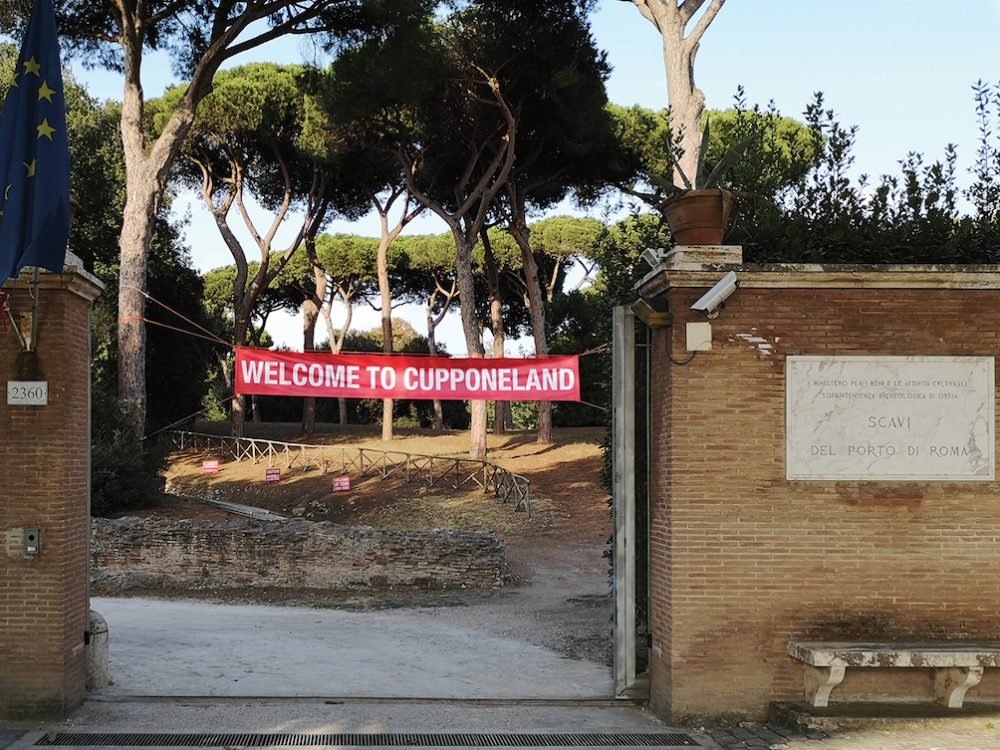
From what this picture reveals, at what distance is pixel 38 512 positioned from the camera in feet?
21.9

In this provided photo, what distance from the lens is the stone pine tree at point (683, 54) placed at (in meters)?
14.1

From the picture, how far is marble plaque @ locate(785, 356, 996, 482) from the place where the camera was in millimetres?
6742

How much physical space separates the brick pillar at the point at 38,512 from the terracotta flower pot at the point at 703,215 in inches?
165

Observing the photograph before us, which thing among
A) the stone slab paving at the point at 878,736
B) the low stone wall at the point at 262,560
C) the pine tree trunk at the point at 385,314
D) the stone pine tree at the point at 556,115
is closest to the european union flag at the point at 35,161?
the stone slab paving at the point at 878,736

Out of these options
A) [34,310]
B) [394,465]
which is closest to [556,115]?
[394,465]

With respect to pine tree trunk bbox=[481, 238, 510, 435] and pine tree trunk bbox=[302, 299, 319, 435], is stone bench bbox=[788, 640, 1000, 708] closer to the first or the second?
pine tree trunk bbox=[481, 238, 510, 435]

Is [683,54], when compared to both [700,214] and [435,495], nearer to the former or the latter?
[700,214]

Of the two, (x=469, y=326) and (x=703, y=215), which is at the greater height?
(x=469, y=326)

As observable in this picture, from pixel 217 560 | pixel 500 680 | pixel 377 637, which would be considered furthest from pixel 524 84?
pixel 500 680

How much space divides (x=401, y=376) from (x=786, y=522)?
7.27m

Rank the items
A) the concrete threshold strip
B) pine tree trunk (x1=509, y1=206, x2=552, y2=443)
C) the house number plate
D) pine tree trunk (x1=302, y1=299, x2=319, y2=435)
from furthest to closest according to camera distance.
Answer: pine tree trunk (x1=302, y1=299, x2=319, y2=435) → pine tree trunk (x1=509, y1=206, x2=552, y2=443) → the house number plate → the concrete threshold strip

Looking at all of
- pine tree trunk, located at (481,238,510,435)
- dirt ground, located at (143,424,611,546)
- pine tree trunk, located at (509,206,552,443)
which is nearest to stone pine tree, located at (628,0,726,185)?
dirt ground, located at (143,424,611,546)

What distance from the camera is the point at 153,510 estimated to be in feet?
58.5

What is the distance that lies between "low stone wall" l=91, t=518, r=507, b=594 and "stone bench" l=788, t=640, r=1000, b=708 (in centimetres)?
815
